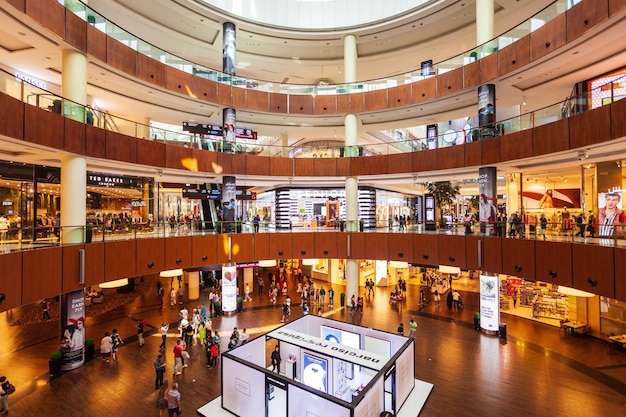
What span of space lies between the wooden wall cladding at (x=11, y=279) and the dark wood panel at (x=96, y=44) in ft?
27.7

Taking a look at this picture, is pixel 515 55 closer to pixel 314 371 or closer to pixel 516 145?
pixel 516 145

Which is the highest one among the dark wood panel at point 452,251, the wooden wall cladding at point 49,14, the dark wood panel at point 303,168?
the wooden wall cladding at point 49,14

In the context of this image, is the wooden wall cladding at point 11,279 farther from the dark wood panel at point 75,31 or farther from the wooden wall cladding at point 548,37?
the wooden wall cladding at point 548,37

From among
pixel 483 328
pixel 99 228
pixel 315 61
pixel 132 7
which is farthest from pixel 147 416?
pixel 315 61

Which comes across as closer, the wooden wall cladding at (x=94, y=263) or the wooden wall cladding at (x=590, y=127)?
the wooden wall cladding at (x=590, y=127)

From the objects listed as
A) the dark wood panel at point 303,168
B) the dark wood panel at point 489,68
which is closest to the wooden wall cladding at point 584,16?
the dark wood panel at point 489,68

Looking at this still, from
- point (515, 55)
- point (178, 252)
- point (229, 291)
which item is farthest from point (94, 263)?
point (515, 55)

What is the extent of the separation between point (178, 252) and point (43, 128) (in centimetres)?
797

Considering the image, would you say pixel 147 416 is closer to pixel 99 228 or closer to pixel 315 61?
pixel 99 228

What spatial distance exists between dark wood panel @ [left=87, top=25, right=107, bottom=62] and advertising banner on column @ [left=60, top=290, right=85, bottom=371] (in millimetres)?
9560

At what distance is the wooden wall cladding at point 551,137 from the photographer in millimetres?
12656

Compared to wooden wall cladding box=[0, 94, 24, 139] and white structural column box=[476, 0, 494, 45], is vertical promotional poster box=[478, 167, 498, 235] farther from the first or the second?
wooden wall cladding box=[0, 94, 24, 139]

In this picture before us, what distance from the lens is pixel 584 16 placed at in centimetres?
1177

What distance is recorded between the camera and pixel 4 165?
15.6 m
